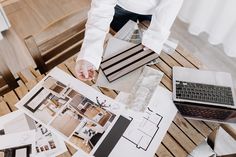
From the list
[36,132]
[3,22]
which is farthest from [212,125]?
[3,22]

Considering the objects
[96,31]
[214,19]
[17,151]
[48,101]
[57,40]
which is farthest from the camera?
[214,19]

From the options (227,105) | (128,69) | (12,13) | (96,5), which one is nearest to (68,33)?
(96,5)

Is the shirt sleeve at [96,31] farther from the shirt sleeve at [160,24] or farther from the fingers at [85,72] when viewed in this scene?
the shirt sleeve at [160,24]

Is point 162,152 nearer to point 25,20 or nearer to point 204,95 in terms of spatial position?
point 204,95

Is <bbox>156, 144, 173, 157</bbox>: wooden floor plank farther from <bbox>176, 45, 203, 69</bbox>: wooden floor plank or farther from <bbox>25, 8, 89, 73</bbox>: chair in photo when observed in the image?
<bbox>25, 8, 89, 73</bbox>: chair in photo

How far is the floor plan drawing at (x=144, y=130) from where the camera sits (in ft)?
Result: 2.81

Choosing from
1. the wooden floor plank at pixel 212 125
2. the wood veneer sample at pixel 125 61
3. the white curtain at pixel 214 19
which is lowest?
the white curtain at pixel 214 19

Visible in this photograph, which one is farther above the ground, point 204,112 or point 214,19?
point 204,112

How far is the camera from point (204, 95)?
960 mm

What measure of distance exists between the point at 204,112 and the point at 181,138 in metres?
0.14

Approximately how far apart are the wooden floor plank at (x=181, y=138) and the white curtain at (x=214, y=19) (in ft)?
3.95

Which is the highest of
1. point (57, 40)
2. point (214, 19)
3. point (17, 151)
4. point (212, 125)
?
point (57, 40)

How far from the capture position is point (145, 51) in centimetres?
108

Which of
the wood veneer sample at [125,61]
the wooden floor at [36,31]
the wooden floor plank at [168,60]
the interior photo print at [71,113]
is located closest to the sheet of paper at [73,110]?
the interior photo print at [71,113]
